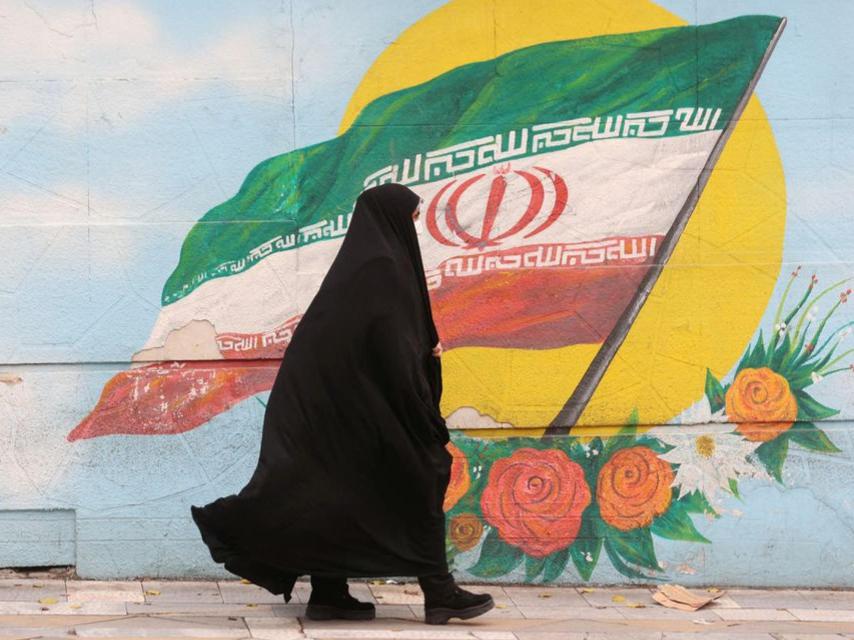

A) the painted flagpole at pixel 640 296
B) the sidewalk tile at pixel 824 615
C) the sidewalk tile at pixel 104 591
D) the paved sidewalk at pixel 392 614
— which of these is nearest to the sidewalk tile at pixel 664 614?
the paved sidewalk at pixel 392 614

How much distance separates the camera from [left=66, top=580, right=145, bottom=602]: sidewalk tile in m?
6.51

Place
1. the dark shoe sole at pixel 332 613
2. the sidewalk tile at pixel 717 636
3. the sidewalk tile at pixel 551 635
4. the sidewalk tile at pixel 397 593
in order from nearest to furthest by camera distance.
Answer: the sidewalk tile at pixel 551 635
the sidewalk tile at pixel 717 636
the dark shoe sole at pixel 332 613
the sidewalk tile at pixel 397 593

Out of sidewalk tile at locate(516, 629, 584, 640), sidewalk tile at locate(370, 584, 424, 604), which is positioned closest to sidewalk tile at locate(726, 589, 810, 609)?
sidewalk tile at locate(516, 629, 584, 640)

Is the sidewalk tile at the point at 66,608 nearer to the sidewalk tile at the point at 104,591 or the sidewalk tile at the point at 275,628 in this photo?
the sidewalk tile at the point at 104,591

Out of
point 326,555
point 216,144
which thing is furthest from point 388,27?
point 326,555

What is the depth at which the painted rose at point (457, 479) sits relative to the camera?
273 inches

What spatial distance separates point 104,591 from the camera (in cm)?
665

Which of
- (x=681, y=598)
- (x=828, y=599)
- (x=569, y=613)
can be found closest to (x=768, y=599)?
(x=828, y=599)

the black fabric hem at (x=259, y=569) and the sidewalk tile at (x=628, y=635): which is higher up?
the black fabric hem at (x=259, y=569)

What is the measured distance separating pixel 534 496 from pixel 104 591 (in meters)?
2.04

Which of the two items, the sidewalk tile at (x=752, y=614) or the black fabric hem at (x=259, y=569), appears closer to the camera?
the black fabric hem at (x=259, y=569)

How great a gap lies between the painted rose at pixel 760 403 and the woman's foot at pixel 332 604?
205 centimetres

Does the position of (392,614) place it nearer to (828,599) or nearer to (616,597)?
(616,597)

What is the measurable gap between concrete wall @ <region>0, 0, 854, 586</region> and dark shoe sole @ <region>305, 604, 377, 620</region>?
83cm
